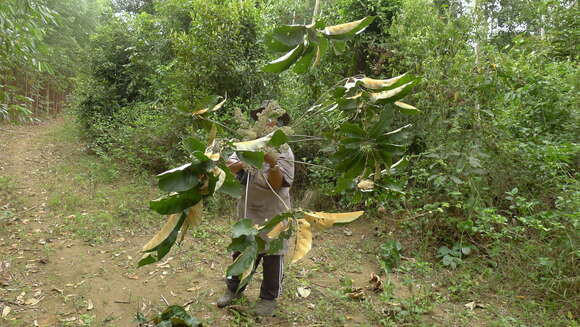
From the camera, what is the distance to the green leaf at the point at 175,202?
2.57 ft

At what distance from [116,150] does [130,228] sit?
8.48 ft

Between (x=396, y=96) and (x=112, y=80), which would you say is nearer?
(x=396, y=96)

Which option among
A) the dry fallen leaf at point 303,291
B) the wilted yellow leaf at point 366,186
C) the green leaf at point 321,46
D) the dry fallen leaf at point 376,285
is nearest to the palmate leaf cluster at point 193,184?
the green leaf at point 321,46

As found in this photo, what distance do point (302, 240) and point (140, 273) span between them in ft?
10.3

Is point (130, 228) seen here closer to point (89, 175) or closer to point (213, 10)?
point (89, 175)

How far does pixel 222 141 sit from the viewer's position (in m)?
0.91

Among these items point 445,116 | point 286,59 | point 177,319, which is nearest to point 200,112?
point 286,59

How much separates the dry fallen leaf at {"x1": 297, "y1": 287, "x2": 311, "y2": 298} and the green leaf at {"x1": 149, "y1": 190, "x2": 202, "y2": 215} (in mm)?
2546

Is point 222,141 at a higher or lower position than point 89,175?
higher

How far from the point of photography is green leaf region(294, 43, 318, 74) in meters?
1.10

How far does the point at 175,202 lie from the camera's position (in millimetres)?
803

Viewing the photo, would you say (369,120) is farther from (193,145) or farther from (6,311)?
(6,311)

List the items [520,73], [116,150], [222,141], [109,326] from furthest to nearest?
1. [116,150]
2. [520,73]
3. [109,326]
4. [222,141]

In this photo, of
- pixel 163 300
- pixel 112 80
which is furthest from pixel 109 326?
pixel 112 80
